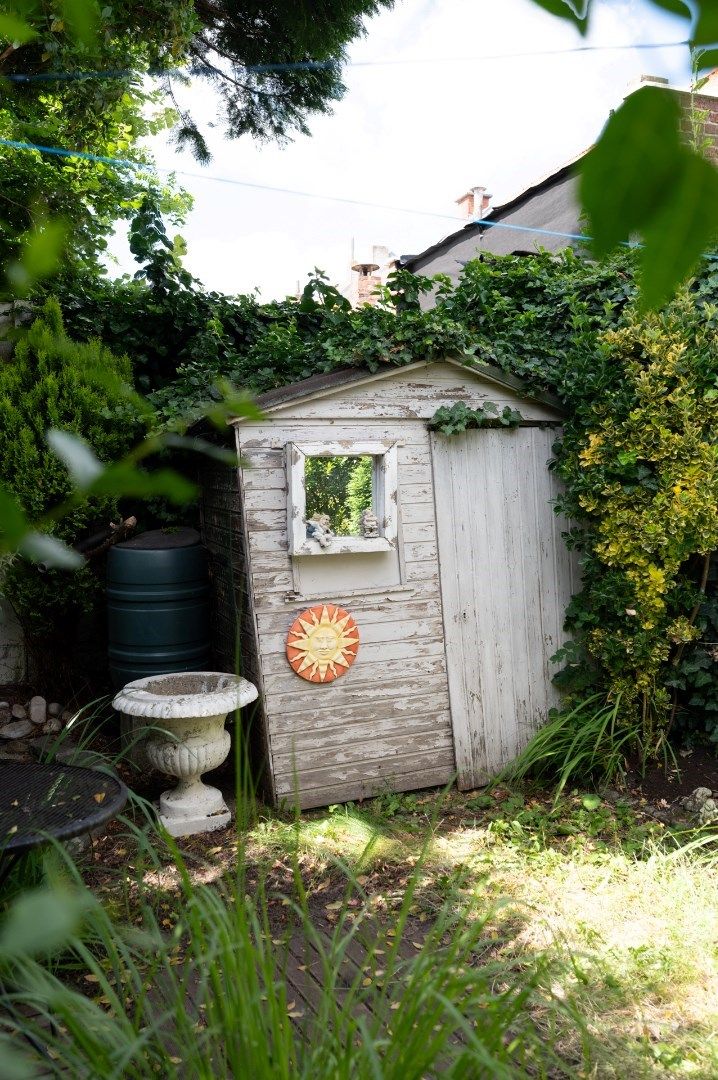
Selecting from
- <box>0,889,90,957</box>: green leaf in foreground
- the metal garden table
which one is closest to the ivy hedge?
the metal garden table

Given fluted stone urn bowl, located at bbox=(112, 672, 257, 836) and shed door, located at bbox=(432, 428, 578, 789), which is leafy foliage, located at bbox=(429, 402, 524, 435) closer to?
shed door, located at bbox=(432, 428, 578, 789)

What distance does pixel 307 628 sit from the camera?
Result: 406cm

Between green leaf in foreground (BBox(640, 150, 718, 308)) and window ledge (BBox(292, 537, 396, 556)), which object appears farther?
window ledge (BBox(292, 537, 396, 556))

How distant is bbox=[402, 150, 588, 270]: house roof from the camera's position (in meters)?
6.69

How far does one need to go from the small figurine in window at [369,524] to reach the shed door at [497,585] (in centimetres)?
37

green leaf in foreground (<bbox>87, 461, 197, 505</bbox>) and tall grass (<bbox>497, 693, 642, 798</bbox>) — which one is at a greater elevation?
green leaf in foreground (<bbox>87, 461, 197, 505</bbox>)

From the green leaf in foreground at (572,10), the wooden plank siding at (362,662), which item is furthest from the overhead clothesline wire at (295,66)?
the wooden plank siding at (362,662)

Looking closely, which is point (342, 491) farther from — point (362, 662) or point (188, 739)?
point (188, 739)

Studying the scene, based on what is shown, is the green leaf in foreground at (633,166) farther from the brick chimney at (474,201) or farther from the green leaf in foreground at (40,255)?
the brick chimney at (474,201)

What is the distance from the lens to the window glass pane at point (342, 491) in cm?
412

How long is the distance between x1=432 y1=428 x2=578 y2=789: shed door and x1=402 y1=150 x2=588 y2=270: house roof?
2867 millimetres

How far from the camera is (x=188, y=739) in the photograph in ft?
12.7

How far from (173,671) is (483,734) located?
1.72m

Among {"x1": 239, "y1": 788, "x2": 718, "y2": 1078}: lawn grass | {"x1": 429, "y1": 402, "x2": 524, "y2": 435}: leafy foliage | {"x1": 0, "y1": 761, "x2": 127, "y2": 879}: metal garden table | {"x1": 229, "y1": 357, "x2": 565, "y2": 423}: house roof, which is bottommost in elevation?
{"x1": 239, "y1": 788, "x2": 718, "y2": 1078}: lawn grass
